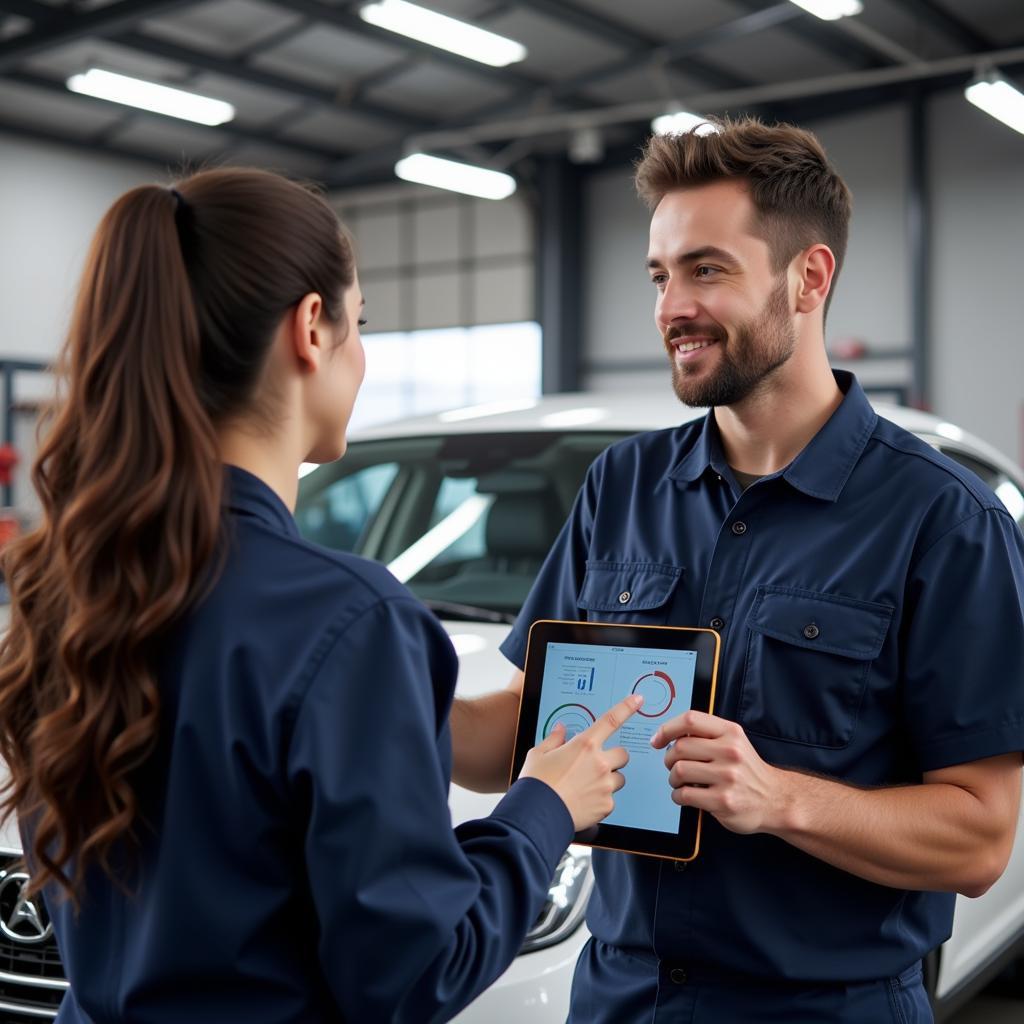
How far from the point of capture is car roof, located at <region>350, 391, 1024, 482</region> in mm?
3184

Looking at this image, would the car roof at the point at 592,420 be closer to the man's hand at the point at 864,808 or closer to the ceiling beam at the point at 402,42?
the man's hand at the point at 864,808

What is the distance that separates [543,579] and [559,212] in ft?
46.7

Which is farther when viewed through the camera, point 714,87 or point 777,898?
point 714,87

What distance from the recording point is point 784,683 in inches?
64.3

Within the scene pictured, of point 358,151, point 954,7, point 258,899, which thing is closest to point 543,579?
point 258,899

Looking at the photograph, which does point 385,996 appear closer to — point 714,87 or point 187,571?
point 187,571

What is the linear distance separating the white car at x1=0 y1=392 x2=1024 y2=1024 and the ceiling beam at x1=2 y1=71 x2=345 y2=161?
10694 millimetres

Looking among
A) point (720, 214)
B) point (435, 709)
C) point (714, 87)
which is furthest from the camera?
point (714, 87)

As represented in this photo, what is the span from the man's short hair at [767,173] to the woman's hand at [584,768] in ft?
2.54

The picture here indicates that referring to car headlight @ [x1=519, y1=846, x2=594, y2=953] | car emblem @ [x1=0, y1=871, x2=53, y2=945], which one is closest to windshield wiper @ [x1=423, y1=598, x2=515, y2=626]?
car headlight @ [x1=519, y1=846, x2=594, y2=953]

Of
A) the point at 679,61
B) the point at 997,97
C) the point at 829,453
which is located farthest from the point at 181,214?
the point at 679,61

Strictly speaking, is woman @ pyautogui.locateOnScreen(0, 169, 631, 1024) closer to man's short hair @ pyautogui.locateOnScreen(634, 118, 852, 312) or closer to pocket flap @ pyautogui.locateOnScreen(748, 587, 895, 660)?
pocket flap @ pyautogui.locateOnScreen(748, 587, 895, 660)

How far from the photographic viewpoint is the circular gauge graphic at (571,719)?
158 cm

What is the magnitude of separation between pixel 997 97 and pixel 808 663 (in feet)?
31.4
